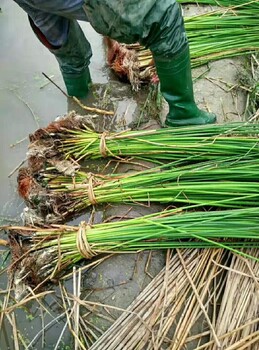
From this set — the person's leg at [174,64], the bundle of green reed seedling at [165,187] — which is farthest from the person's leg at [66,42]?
the bundle of green reed seedling at [165,187]

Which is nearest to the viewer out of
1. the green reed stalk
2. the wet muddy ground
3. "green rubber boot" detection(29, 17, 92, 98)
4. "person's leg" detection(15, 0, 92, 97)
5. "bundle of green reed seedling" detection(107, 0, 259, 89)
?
the green reed stalk

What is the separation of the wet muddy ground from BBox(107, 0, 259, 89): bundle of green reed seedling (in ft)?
0.22

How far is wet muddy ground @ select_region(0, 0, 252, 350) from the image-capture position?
2047 mm

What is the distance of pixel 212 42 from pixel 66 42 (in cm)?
86

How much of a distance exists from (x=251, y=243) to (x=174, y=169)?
0.44 m

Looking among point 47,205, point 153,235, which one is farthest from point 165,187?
point 47,205

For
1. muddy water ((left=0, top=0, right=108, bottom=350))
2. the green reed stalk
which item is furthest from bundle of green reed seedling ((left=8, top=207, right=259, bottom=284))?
muddy water ((left=0, top=0, right=108, bottom=350))

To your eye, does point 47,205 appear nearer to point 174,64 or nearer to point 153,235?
point 153,235

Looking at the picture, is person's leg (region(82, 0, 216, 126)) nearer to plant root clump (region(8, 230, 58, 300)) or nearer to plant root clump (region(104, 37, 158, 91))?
plant root clump (region(104, 37, 158, 91))

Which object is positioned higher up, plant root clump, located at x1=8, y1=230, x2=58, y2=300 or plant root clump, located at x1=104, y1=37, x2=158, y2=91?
plant root clump, located at x1=104, y1=37, x2=158, y2=91

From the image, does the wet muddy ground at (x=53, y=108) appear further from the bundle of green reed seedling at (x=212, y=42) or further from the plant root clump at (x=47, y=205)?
the plant root clump at (x=47, y=205)

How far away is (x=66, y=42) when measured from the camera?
2.71m

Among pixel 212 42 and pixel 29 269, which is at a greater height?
pixel 212 42

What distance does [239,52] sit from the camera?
305cm
